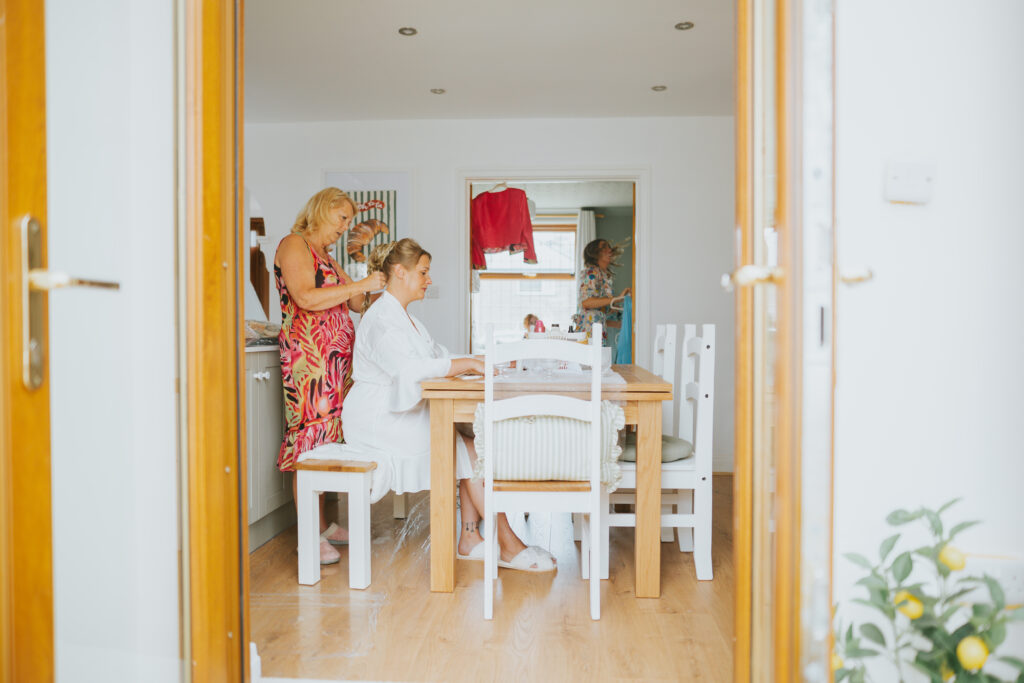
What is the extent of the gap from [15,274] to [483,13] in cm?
250

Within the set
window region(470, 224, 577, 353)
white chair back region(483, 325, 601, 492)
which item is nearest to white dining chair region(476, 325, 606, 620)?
white chair back region(483, 325, 601, 492)

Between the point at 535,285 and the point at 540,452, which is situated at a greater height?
the point at 535,285

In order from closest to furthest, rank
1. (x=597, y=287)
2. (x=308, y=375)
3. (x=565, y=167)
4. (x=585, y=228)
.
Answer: (x=308, y=375) → (x=565, y=167) → (x=597, y=287) → (x=585, y=228)

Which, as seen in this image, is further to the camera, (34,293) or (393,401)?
(393,401)

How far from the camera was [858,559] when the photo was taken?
3.88ft

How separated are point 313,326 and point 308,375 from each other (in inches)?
8.0

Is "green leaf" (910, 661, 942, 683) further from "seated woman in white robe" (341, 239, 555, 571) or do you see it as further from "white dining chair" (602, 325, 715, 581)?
"seated woman in white robe" (341, 239, 555, 571)

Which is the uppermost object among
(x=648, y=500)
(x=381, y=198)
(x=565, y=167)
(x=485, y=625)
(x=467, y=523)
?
(x=565, y=167)

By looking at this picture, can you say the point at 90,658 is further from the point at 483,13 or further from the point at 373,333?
the point at 483,13

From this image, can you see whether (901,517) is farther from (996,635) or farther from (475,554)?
(475,554)

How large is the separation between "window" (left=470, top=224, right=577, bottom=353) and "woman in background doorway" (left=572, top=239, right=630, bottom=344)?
3005mm

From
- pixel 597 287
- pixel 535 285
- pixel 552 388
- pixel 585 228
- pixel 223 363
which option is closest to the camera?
pixel 223 363

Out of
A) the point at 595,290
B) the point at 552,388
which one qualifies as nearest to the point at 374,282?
the point at 552,388

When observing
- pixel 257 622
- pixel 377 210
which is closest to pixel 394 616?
pixel 257 622
